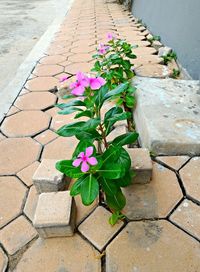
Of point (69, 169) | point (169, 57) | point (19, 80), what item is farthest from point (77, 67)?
point (69, 169)

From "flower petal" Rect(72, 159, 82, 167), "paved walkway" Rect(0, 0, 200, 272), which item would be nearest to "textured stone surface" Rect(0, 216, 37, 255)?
"paved walkway" Rect(0, 0, 200, 272)

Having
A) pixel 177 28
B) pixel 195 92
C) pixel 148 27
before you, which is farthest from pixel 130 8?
pixel 195 92

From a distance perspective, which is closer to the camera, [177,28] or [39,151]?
[39,151]

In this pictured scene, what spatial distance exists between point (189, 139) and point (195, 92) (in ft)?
1.53

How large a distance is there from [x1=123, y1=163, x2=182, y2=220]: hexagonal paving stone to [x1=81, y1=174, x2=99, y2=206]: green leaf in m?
0.23

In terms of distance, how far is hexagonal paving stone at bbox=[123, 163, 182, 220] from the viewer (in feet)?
2.94

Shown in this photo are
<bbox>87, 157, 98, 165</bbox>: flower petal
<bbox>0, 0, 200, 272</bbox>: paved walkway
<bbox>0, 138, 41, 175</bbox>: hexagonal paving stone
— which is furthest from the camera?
<bbox>0, 138, 41, 175</bbox>: hexagonal paving stone

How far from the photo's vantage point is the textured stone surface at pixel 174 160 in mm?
1080

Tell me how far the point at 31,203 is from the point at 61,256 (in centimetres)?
27

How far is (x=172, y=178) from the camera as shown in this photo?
103cm

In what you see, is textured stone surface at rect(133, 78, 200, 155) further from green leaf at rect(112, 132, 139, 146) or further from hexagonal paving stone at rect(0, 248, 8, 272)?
hexagonal paving stone at rect(0, 248, 8, 272)

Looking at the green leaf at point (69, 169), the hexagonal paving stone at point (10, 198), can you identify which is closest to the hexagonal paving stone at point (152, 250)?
the green leaf at point (69, 169)

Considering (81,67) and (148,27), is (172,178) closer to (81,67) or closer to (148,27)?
(81,67)

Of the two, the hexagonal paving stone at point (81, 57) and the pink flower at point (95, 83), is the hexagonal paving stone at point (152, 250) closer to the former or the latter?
the pink flower at point (95, 83)
